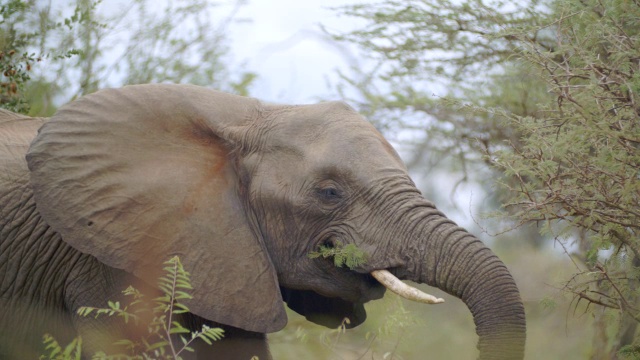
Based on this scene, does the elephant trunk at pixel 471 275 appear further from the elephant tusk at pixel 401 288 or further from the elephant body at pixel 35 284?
the elephant body at pixel 35 284

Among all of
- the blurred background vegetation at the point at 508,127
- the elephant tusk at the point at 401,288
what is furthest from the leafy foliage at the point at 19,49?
the elephant tusk at the point at 401,288

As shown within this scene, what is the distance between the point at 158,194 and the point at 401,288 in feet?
3.31

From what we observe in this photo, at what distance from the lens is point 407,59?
9133 mm

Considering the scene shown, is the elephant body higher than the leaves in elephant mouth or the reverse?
the reverse

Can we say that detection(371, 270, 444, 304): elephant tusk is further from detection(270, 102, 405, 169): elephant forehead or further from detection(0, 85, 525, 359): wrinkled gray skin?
detection(270, 102, 405, 169): elephant forehead

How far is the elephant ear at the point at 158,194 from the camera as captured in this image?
4.16 metres

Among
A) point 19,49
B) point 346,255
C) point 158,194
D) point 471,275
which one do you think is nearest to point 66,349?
point 158,194

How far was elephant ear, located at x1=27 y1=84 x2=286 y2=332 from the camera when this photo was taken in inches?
164

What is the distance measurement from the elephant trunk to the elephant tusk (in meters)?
0.07

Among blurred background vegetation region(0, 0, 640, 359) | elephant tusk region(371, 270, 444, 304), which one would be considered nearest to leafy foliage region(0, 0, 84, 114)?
blurred background vegetation region(0, 0, 640, 359)

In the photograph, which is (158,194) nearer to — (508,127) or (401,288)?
(401,288)

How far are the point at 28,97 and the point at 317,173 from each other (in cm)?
318

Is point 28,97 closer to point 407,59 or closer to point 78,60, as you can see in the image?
point 78,60

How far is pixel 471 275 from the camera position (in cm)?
393
